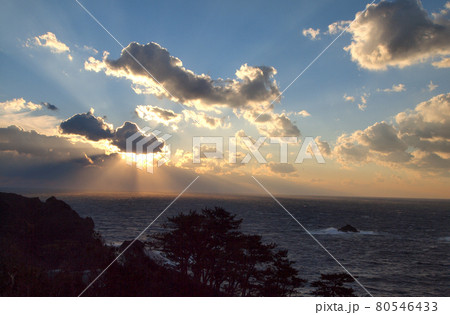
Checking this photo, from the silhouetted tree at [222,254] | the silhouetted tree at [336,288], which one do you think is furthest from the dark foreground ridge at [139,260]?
the silhouetted tree at [336,288]

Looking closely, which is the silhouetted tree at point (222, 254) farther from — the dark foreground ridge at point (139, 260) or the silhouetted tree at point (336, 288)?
the silhouetted tree at point (336, 288)

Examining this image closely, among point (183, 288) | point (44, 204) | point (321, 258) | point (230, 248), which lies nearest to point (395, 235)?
point (321, 258)

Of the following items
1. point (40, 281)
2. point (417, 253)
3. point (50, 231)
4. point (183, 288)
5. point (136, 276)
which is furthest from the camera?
point (417, 253)

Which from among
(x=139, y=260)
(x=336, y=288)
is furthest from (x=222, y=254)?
(x=336, y=288)

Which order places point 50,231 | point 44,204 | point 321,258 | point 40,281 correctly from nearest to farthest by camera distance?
point 40,281, point 50,231, point 44,204, point 321,258

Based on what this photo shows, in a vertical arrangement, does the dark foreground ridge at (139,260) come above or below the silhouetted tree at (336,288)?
above

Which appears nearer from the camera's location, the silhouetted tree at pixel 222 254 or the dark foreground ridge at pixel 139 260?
the dark foreground ridge at pixel 139 260

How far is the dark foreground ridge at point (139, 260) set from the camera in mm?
15039

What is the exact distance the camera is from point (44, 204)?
42500mm

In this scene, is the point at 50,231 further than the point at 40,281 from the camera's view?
Yes

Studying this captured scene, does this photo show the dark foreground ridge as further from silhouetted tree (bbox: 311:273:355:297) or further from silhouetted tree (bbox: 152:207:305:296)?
silhouetted tree (bbox: 311:273:355:297)

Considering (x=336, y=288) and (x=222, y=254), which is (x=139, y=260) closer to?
(x=222, y=254)
